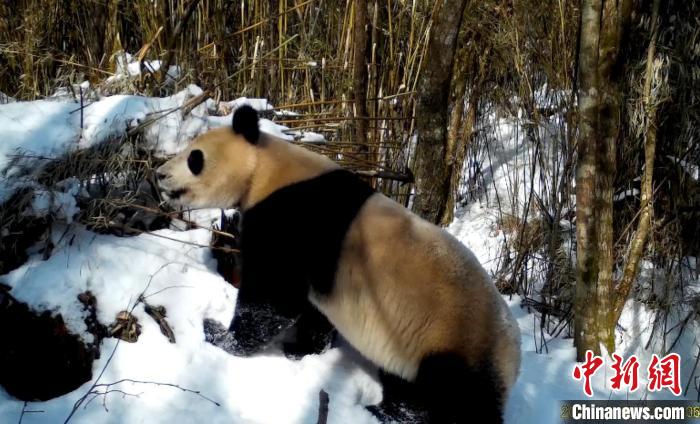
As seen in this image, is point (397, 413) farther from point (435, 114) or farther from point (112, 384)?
point (435, 114)

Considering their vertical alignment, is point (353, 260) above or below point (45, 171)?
below

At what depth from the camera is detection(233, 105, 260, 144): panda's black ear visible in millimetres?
3492

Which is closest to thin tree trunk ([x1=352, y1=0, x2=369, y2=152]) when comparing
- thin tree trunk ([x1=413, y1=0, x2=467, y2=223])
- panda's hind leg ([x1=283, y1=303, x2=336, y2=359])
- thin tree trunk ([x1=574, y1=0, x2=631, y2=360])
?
thin tree trunk ([x1=413, y1=0, x2=467, y2=223])

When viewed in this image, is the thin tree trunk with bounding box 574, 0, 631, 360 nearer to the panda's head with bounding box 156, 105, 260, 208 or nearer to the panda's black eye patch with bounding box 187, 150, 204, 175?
the panda's head with bounding box 156, 105, 260, 208

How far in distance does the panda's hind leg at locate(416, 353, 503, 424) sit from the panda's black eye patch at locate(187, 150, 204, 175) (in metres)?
1.73

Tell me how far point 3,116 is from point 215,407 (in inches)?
90.0

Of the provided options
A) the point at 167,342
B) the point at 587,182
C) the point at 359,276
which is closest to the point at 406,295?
the point at 359,276

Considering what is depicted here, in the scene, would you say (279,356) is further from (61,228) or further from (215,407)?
(61,228)

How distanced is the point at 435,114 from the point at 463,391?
2.19 meters

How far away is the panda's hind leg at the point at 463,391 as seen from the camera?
2807mm

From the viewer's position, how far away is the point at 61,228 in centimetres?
356

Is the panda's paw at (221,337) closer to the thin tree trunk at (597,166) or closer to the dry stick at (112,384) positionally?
the dry stick at (112,384)

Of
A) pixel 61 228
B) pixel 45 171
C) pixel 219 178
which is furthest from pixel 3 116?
pixel 219 178

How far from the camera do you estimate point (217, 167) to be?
362cm
